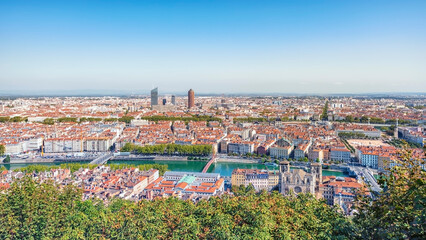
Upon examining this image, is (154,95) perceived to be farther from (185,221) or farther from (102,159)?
(185,221)

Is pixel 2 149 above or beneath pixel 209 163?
above

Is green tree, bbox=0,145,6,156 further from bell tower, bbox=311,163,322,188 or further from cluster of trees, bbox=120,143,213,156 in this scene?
bell tower, bbox=311,163,322,188

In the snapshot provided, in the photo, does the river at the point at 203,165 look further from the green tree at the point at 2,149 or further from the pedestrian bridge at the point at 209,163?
the green tree at the point at 2,149

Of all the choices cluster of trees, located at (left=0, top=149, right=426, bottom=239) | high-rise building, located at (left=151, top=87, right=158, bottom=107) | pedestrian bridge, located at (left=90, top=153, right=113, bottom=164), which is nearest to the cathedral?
cluster of trees, located at (left=0, top=149, right=426, bottom=239)

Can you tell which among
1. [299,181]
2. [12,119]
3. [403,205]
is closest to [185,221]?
[403,205]

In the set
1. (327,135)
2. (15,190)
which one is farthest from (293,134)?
(15,190)

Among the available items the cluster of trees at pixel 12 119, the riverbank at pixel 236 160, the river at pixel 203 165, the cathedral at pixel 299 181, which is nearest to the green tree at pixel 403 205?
the cathedral at pixel 299 181
